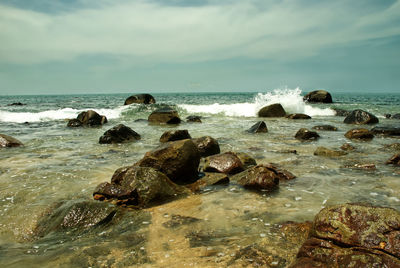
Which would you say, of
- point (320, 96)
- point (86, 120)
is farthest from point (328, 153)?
point (320, 96)

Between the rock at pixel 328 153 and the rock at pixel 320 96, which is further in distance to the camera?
the rock at pixel 320 96

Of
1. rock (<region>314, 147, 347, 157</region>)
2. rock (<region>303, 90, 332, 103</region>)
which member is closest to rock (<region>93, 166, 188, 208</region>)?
rock (<region>314, 147, 347, 157</region>)

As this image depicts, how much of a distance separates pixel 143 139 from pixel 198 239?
7.32 meters

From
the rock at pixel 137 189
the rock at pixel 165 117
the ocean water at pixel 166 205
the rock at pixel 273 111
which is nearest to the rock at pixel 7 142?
the ocean water at pixel 166 205

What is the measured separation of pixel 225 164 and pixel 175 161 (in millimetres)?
1135

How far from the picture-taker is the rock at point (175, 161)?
516 centimetres

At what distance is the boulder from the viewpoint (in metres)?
5.68

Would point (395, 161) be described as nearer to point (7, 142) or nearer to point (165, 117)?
point (7, 142)

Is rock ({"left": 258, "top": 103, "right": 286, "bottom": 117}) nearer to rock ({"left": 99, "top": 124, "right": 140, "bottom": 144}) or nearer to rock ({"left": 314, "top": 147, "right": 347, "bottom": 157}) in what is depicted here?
rock ({"left": 99, "top": 124, "right": 140, "bottom": 144})

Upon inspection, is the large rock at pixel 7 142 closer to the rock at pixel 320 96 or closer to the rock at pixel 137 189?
the rock at pixel 137 189

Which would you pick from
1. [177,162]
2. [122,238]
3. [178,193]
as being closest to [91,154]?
[177,162]

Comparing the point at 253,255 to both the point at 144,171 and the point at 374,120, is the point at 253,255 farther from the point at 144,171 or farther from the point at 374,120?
the point at 374,120

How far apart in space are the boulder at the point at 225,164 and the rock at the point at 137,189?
1.32 meters

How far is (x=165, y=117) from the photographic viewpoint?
15219 mm
